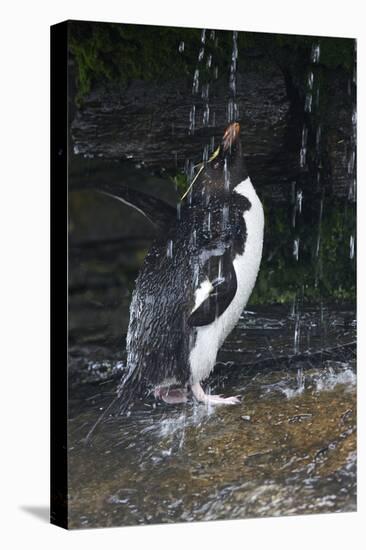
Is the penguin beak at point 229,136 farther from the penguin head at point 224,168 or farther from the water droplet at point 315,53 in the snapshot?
the water droplet at point 315,53

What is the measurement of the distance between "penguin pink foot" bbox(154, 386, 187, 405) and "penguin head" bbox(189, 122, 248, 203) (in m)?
1.06

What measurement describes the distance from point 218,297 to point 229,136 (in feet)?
2.88

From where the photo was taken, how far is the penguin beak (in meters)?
8.23

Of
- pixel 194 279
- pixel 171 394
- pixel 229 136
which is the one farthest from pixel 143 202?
pixel 171 394

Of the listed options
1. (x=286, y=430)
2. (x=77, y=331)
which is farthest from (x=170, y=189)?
(x=286, y=430)

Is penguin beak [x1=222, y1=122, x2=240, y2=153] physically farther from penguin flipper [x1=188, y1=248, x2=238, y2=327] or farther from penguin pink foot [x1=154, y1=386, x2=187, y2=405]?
penguin pink foot [x1=154, y1=386, x2=187, y2=405]

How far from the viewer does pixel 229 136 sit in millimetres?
8242

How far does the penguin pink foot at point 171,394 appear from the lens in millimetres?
8094

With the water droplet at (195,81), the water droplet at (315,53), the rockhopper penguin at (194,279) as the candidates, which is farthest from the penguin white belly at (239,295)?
the water droplet at (315,53)

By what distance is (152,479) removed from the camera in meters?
8.01

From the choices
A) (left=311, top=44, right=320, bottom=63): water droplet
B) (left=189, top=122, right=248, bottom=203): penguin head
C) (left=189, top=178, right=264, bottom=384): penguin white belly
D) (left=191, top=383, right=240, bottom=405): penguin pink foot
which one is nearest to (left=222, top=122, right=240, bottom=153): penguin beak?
(left=189, top=122, right=248, bottom=203): penguin head

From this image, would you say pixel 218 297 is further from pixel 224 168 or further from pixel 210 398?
pixel 224 168

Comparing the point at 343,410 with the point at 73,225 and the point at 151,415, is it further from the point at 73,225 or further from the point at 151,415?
the point at 73,225

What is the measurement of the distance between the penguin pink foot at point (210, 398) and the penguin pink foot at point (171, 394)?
0.22ft
